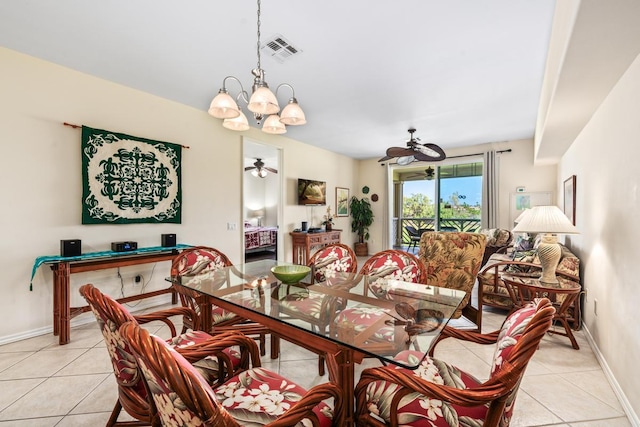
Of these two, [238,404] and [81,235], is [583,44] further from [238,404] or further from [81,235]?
[81,235]

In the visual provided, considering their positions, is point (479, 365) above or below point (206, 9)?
below

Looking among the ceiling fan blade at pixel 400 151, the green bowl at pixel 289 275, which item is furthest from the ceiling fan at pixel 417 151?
the green bowl at pixel 289 275

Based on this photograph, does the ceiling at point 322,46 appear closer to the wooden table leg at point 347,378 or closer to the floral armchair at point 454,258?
the floral armchair at point 454,258

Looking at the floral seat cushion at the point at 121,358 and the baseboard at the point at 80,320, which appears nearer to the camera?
the floral seat cushion at the point at 121,358

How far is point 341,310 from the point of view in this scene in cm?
163

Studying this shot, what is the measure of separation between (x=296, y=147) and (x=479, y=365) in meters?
4.52

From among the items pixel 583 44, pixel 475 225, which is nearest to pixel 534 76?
pixel 583 44

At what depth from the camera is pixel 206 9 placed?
1984 mm

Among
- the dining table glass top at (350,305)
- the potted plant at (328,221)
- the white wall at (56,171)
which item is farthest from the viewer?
the potted plant at (328,221)

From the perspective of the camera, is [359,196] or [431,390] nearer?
[431,390]

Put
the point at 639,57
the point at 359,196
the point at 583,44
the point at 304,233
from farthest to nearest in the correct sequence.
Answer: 1. the point at 359,196
2. the point at 304,233
3. the point at 639,57
4. the point at 583,44

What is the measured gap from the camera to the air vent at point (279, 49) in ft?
7.61

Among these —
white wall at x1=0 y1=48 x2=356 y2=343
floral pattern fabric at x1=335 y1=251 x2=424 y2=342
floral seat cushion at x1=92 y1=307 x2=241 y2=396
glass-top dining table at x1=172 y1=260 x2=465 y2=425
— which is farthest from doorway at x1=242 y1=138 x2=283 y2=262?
floral seat cushion at x1=92 y1=307 x2=241 y2=396

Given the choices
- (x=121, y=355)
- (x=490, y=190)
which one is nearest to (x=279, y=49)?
(x=121, y=355)
